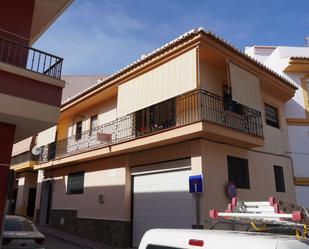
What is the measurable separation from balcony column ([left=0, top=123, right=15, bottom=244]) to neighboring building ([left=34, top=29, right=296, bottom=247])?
5314 mm

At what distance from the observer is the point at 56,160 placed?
19484 millimetres

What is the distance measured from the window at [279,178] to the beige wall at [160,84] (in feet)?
23.2

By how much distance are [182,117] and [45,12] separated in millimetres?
6019

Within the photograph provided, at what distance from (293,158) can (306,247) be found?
15696 millimetres

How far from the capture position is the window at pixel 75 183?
1844 centimetres

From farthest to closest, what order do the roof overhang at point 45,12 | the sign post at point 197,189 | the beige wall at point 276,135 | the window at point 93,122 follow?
the window at point 93,122 → the beige wall at point 276,135 → the sign post at point 197,189 → the roof overhang at point 45,12

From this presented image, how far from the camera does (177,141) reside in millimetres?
13055

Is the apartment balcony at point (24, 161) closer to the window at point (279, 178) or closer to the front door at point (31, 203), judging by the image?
the front door at point (31, 203)

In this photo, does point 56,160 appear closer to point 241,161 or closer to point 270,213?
point 241,161

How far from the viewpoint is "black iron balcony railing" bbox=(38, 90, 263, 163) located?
41.6 ft

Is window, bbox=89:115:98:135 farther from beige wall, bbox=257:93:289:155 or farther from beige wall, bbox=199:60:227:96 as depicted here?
beige wall, bbox=257:93:289:155

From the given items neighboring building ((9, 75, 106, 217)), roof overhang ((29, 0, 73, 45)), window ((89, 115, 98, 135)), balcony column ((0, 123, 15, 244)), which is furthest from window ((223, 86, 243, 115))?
neighboring building ((9, 75, 106, 217))

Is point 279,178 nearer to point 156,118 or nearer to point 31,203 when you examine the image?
point 156,118

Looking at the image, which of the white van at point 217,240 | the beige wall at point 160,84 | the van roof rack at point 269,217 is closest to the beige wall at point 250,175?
the beige wall at point 160,84
